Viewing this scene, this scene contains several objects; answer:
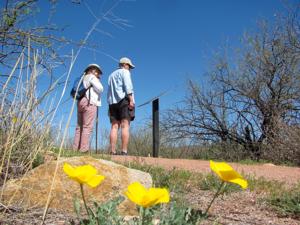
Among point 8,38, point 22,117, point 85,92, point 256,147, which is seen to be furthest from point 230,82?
point 22,117

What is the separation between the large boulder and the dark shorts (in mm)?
4373

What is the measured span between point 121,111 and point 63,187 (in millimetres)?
4771

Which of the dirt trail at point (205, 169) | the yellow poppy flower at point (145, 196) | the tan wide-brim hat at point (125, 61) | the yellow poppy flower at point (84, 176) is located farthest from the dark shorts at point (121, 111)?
the yellow poppy flower at point (145, 196)

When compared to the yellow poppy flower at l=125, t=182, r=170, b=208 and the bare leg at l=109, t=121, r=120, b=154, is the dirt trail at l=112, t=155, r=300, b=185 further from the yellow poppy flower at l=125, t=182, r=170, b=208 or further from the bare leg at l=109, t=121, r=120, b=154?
the yellow poppy flower at l=125, t=182, r=170, b=208

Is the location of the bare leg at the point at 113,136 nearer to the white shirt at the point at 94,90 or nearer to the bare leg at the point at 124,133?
the bare leg at the point at 124,133

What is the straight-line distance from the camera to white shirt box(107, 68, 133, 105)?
752 centimetres

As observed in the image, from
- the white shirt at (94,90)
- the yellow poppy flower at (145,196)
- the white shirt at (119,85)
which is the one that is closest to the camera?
the yellow poppy flower at (145,196)

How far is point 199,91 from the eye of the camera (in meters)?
14.0

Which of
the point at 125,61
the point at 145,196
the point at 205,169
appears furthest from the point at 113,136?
the point at 145,196

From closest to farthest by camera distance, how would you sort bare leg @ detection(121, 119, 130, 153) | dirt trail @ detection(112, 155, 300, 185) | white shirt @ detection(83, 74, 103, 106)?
dirt trail @ detection(112, 155, 300, 185) < white shirt @ detection(83, 74, 103, 106) < bare leg @ detection(121, 119, 130, 153)

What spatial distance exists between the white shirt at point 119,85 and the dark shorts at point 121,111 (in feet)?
0.26

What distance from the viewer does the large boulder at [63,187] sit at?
8.65 feet

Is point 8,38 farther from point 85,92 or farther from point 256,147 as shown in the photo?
point 256,147

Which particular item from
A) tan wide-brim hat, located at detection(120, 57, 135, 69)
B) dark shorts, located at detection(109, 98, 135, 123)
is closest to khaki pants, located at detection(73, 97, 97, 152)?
dark shorts, located at detection(109, 98, 135, 123)
